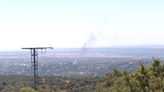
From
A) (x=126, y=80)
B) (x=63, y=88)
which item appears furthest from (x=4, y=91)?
(x=126, y=80)

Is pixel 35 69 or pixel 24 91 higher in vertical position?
pixel 35 69

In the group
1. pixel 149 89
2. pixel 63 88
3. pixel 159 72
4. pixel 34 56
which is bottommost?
pixel 63 88

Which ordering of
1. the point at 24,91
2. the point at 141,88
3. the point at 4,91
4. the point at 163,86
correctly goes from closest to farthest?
the point at 163,86, the point at 141,88, the point at 24,91, the point at 4,91

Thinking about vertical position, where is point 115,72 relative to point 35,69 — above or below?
below

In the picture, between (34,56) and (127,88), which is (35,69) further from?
(127,88)

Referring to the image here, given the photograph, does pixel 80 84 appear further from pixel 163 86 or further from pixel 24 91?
pixel 163 86

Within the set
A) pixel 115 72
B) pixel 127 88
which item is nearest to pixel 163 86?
pixel 127 88

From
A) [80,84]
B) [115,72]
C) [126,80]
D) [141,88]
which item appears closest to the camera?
[141,88]

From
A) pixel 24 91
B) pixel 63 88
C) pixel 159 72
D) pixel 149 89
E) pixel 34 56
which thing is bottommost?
pixel 63 88

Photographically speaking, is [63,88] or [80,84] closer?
[63,88]
